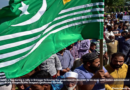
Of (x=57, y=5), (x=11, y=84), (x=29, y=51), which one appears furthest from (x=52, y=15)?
(x=11, y=84)

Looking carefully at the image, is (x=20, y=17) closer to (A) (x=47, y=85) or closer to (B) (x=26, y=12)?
(B) (x=26, y=12)

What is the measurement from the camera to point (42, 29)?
2383mm

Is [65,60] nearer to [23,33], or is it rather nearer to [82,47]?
[82,47]

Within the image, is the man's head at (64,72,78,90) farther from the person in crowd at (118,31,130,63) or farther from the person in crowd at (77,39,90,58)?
the person in crowd at (118,31,130,63)

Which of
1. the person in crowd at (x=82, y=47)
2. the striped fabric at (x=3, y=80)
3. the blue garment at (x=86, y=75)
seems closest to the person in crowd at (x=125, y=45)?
the person in crowd at (x=82, y=47)

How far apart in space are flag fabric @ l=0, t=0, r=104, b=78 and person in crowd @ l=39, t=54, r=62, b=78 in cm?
125

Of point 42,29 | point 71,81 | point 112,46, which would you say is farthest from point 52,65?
point 112,46

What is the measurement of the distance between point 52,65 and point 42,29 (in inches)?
59.5

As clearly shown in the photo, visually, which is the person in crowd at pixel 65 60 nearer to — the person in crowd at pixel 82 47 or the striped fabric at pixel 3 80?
the person in crowd at pixel 82 47

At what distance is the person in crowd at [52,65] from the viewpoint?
3639 mm

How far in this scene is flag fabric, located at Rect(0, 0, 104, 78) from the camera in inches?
89.6

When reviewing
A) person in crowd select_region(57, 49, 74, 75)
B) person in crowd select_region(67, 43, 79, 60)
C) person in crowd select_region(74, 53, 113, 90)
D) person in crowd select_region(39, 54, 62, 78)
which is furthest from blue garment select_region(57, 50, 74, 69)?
person in crowd select_region(74, 53, 113, 90)

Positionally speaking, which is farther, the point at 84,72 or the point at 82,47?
the point at 82,47

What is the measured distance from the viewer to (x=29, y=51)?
235 cm
